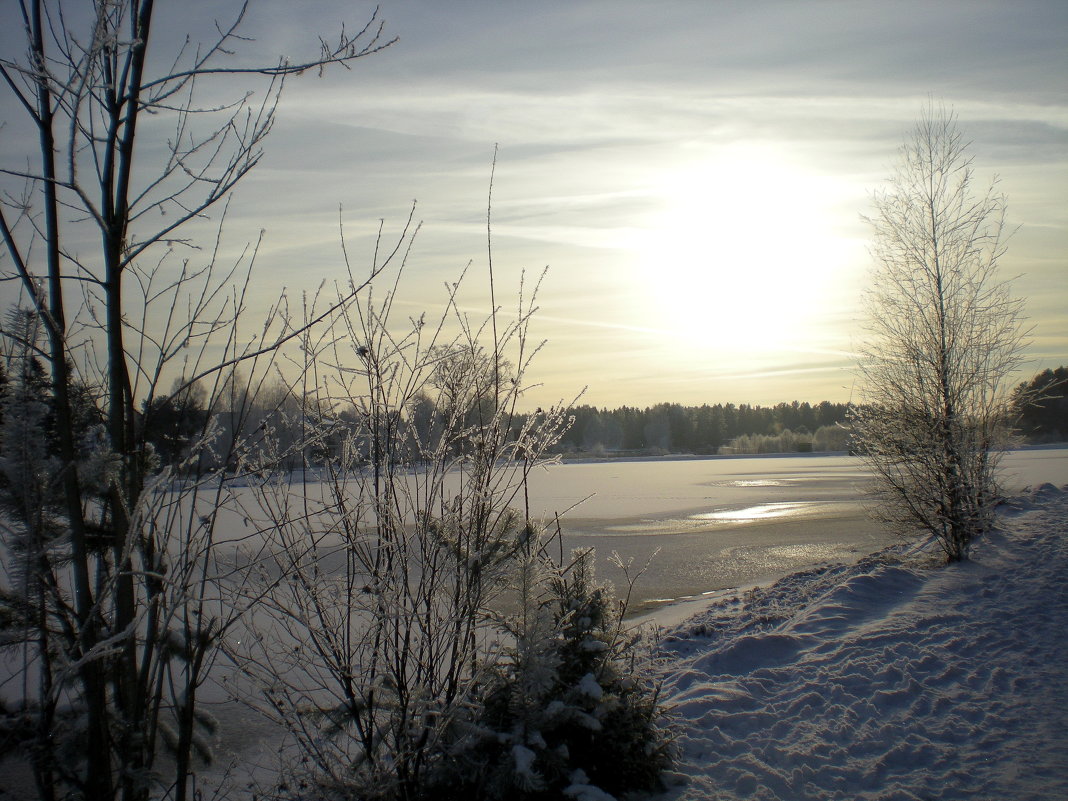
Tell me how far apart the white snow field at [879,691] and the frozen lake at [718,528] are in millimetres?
1654

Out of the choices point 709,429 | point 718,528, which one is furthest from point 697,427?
point 718,528

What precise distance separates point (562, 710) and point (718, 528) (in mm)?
12892

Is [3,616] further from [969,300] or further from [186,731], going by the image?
[969,300]

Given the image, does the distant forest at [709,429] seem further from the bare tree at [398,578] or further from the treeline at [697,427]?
the bare tree at [398,578]

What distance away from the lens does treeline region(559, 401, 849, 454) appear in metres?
84.8

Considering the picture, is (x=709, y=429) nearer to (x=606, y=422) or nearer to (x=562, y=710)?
(x=606, y=422)

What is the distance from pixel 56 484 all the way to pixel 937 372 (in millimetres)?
11425

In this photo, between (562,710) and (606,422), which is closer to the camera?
(562,710)

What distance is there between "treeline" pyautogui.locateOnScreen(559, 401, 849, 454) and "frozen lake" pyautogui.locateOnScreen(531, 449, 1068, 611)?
53875mm

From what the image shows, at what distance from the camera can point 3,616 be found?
205 centimetres

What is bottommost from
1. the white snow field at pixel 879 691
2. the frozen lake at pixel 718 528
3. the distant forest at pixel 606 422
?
the frozen lake at pixel 718 528

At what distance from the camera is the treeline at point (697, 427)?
84750 millimetres

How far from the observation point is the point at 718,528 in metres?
15.5

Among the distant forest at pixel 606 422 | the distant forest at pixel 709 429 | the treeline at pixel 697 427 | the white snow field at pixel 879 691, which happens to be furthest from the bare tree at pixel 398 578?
the treeline at pixel 697 427
